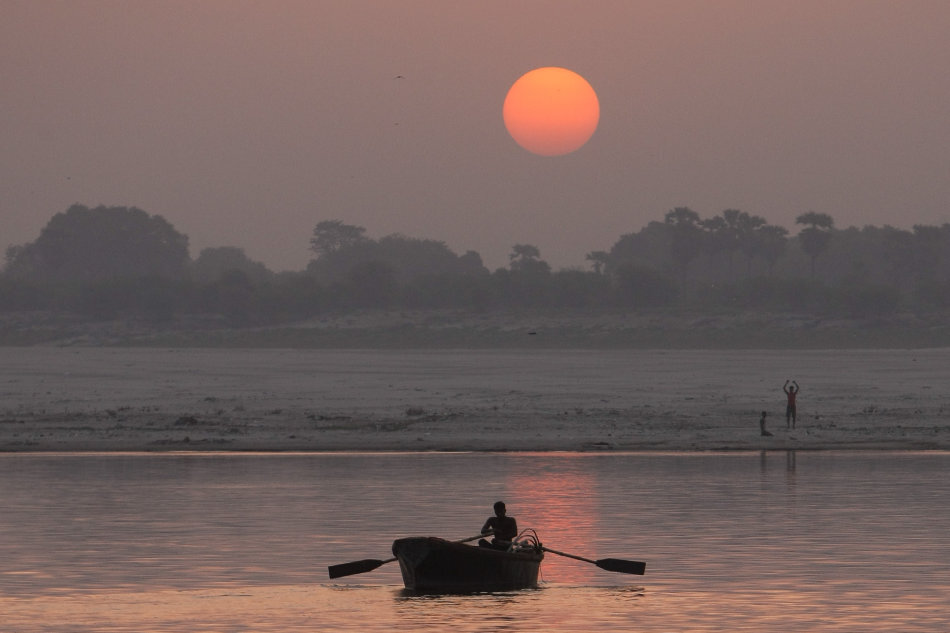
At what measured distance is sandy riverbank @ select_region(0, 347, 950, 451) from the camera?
212 feet

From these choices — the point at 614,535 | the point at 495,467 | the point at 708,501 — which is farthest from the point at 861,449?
the point at 614,535

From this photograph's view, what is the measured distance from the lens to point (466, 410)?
7669cm

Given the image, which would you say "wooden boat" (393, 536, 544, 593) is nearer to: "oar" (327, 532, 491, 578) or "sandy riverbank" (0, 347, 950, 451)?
"oar" (327, 532, 491, 578)

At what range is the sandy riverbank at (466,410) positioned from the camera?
64500 mm

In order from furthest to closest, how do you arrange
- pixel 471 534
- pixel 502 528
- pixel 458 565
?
pixel 471 534, pixel 502 528, pixel 458 565

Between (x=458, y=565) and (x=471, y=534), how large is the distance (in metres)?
8.36

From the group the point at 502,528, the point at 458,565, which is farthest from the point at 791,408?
the point at 458,565

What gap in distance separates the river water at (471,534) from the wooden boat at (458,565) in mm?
411

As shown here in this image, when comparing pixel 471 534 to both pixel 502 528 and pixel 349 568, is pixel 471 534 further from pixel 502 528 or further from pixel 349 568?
pixel 349 568

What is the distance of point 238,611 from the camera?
26.6 m

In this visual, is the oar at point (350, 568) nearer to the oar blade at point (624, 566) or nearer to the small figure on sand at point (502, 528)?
the small figure on sand at point (502, 528)

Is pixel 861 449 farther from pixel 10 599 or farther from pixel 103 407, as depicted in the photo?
pixel 10 599

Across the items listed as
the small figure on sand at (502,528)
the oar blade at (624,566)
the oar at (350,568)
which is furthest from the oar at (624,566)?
the oar at (350,568)

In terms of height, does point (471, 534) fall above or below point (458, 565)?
below
